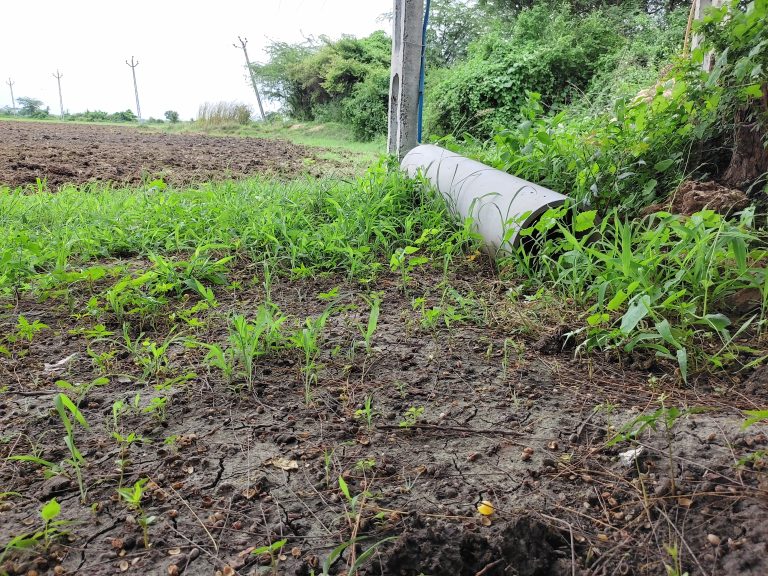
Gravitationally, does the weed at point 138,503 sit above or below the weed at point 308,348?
below

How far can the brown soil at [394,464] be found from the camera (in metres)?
1.28

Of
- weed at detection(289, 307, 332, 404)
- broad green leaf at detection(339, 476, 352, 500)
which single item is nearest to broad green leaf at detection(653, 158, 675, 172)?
weed at detection(289, 307, 332, 404)

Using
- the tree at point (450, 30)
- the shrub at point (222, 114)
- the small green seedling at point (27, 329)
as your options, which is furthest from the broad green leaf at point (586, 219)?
the shrub at point (222, 114)

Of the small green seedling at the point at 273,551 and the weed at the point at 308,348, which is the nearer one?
the small green seedling at the point at 273,551

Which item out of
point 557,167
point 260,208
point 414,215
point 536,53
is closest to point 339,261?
point 414,215

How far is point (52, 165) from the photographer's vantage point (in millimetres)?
7004

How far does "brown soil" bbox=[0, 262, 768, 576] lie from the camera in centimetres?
128

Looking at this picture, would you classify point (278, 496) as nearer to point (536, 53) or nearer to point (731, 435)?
point (731, 435)

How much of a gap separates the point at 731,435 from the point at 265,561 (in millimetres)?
1355

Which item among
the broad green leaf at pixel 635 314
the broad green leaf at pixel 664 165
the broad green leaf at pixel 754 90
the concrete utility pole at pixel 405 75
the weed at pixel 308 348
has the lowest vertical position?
the weed at pixel 308 348

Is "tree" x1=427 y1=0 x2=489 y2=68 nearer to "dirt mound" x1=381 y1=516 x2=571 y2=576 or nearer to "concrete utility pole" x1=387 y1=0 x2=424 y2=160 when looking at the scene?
"concrete utility pole" x1=387 y1=0 x2=424 y2=160

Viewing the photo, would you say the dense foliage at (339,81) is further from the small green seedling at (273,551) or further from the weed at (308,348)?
the small green seedling at (273,551)

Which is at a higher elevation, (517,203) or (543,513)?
(517,203)

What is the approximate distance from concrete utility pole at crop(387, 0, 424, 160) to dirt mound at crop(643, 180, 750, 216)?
2928 mm
